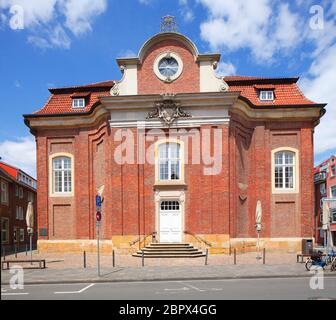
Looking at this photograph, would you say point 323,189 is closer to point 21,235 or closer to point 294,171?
point 294,171

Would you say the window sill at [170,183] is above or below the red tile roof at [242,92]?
below

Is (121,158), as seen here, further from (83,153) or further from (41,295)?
(41,295)

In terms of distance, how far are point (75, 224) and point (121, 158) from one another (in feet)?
22.2

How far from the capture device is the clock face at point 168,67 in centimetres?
2566

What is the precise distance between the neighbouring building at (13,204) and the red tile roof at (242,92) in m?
12.4

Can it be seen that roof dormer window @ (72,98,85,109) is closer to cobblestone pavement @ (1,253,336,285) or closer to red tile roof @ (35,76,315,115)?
red tile roof @ (35,76,315,115)

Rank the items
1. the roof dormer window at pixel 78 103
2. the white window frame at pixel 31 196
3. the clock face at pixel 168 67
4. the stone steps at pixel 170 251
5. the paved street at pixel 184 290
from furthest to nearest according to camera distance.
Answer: the white window frame at pixel 31 196
the roof dormer window at pixel 78 103
the clock face at pixel 168 67
the stone steps at pixel 170 251
the paved street at pixel 184 290

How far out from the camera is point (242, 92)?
92.5 ft

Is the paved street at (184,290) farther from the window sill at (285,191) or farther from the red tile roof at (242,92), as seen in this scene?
the red tile roof at (242,92)

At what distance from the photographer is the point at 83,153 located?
2816cm

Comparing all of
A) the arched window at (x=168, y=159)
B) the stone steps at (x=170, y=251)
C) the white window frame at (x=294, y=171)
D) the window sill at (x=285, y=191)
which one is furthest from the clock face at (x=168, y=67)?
the stone steps at (x=170, y=251)

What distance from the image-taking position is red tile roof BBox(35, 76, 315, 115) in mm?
27938

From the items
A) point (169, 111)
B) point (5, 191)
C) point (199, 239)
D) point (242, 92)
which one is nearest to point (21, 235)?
point (5, 191)
